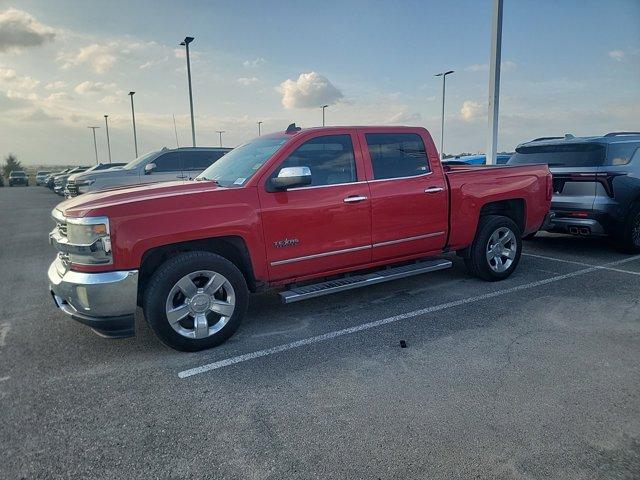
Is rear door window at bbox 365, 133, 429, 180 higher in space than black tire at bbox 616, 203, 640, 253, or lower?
higher

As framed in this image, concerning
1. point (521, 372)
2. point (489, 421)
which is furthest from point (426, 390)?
point (521, 372)

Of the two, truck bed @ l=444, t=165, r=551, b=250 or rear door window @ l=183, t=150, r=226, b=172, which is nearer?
truck bed @ l=444, t=165, r=551, b=250

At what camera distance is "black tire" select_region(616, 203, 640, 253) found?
23.4 ft

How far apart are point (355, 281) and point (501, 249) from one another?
243cm

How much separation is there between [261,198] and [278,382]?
168 cm

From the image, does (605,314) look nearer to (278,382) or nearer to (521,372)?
(521,372)

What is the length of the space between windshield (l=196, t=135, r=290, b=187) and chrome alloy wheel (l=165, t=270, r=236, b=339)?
3.17 ft

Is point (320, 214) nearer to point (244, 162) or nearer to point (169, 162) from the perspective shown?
point (244, 162)

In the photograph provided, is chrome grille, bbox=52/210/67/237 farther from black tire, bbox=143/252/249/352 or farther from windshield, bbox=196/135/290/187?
windshield, bbox=196/135/290/187

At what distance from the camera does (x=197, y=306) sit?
3.98 meters

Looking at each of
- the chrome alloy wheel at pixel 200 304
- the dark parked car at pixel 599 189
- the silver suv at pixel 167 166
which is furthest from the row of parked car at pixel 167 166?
the dark parked car at pixel 599 189

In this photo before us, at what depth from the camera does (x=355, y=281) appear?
4.74 metres

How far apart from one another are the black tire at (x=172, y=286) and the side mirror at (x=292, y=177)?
88cm

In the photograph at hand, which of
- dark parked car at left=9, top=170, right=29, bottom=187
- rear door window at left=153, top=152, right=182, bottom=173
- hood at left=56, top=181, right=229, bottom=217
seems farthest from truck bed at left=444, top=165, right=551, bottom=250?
dark parked car at left=9, top=170, right=29, bottom=187
